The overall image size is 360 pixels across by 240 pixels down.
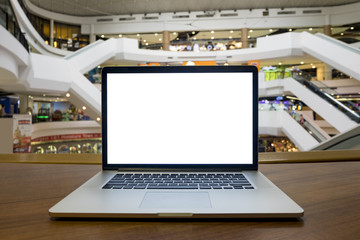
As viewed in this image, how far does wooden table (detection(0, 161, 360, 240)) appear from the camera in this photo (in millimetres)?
463

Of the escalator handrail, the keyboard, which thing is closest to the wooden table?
the keyboard

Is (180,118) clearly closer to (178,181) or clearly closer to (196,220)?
(178,181)

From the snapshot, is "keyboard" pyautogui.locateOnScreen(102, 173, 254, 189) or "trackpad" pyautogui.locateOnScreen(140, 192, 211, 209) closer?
"trackpad" pyautogui.locateOnScreen(140, 192, 211, 209)

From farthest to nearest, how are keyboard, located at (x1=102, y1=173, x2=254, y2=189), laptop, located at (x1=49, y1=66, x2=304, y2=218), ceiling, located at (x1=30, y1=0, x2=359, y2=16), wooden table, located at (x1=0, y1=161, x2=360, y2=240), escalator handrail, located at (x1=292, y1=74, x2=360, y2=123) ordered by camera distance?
ceiling, located at (x1=30, y1=0, x2=359, y2=16) → escalator handrail, located at (x1=292, y1=74, x2=360, y2=123) → laptop, located at (x1=49, y1=66, x2=304, y2=218) → keyboard, located at (x1=102, y1=173, x2=254, y2=189) → wooden table, located at (x1=0, y1=161, x2=360, y2=240)

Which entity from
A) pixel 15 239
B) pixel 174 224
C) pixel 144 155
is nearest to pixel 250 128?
pixel 144 155

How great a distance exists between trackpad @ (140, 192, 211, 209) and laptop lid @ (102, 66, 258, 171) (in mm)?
206

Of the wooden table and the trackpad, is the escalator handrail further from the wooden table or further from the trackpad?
the trackpad

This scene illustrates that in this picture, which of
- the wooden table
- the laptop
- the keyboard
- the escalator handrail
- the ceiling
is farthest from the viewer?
the ceiling

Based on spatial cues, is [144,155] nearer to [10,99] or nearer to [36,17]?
[10,99]

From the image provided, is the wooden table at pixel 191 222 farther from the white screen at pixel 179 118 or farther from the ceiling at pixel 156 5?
the ceiling at pixel 156 5

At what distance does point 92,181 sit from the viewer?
72 centimetres

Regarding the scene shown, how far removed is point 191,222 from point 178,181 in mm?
208

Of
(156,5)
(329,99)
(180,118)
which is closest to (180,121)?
(180,118)

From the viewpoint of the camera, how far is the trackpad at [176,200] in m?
0.55
